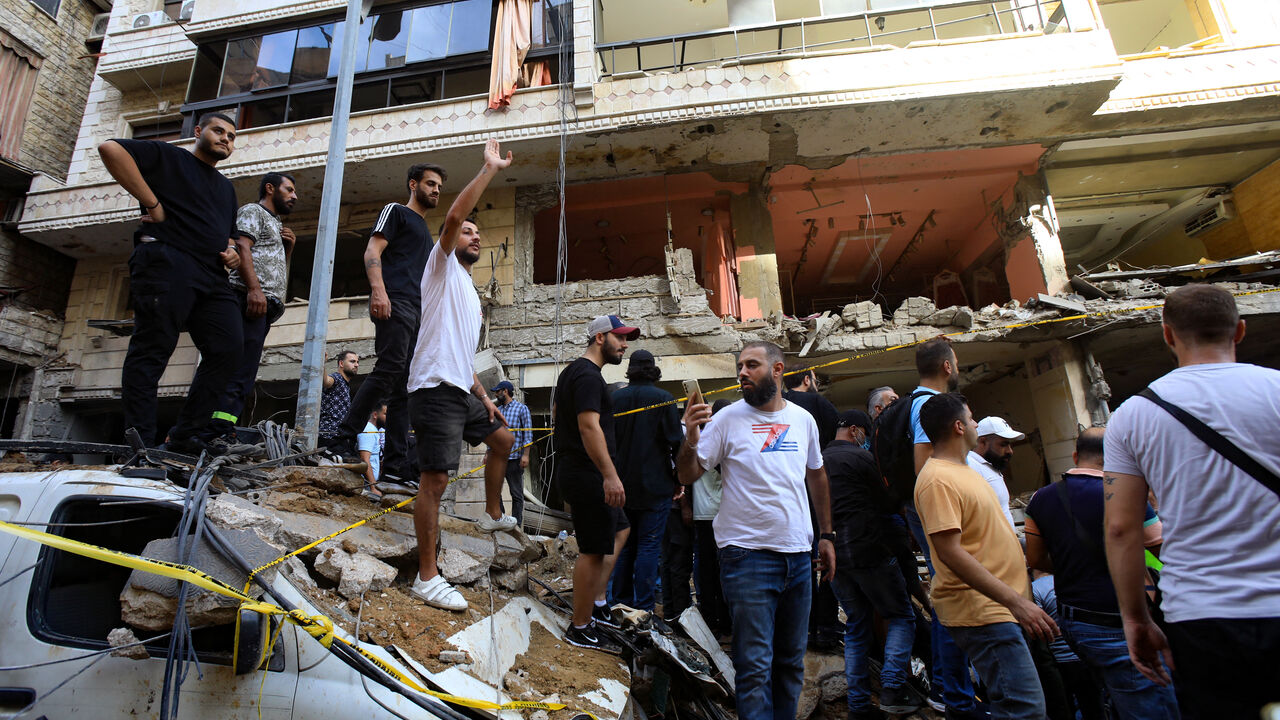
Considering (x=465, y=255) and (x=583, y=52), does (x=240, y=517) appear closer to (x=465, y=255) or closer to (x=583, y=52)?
(x=465, y=255)

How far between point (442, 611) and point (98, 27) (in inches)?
787

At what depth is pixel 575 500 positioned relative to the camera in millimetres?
3576

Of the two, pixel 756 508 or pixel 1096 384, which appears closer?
pixel 756 508

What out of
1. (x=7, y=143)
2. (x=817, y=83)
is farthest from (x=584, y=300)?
(x=7, y=143)

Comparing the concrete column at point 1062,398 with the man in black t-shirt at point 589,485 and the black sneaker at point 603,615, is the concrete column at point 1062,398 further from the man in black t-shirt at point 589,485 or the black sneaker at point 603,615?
the man in black t-shirt at point 589,485

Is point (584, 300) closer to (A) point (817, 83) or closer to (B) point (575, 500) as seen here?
(A) point (817, 83)

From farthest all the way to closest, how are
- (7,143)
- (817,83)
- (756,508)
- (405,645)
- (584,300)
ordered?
(7,143), (584,300), (817,83), (756,508), (405,645)

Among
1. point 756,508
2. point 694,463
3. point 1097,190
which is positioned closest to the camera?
point 756,508

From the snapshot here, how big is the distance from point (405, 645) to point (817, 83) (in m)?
9.79

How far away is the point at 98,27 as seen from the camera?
1551 cm

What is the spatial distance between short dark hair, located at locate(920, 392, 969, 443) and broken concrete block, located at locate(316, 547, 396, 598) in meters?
2.71

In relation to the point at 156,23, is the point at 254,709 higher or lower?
lower

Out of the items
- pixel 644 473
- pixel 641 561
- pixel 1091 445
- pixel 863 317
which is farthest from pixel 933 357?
pixel 863 317

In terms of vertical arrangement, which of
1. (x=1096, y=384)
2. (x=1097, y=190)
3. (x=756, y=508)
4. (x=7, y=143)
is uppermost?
(x=7, y=143)
